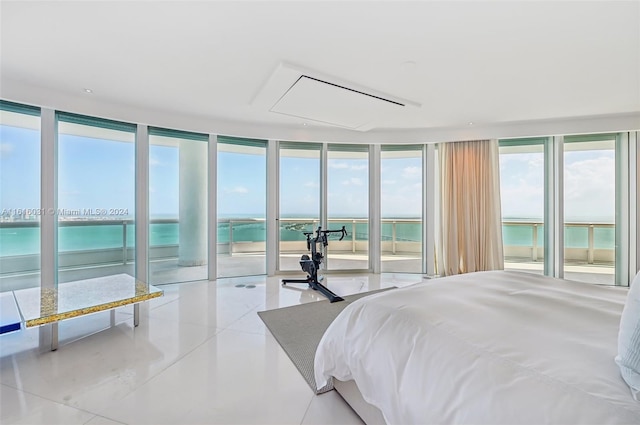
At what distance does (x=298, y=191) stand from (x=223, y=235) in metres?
1.50

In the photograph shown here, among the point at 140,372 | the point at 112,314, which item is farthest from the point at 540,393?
the point at 112,314

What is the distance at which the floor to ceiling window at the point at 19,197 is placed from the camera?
3088mm

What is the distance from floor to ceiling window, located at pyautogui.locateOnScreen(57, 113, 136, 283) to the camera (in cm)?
350

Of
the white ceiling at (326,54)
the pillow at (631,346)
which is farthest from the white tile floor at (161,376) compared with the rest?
the white ceiling at (326,54)

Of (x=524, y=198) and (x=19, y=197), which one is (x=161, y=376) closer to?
(x=19, y=197)

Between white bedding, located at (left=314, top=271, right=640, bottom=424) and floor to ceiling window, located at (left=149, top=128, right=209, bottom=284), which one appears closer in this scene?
white bedding, located at (left=314, top=271, right=640, bottom=424)

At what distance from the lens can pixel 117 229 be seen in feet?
12.7

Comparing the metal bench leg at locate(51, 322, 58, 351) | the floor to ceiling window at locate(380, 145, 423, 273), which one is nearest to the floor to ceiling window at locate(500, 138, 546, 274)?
the floor to ceiling window at locate(380, 145, 423, 273)

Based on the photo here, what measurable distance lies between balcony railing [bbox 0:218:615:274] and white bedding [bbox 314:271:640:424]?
125 inches

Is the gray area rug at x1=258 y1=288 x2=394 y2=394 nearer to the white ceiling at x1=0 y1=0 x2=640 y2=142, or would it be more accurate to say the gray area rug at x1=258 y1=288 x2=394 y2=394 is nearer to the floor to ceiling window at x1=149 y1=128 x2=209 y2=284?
the floor to ceiling window at x1=149 y1=128 x2=209 y2=284

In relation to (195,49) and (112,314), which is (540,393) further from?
(112,314)

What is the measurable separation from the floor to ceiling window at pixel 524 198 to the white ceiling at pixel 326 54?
0.82 metres

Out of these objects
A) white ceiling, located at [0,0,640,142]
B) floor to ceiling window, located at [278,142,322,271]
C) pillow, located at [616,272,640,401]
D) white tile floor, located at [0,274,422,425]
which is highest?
white ceiling, located at [0,0,640,142]

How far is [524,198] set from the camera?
15.1 ft
